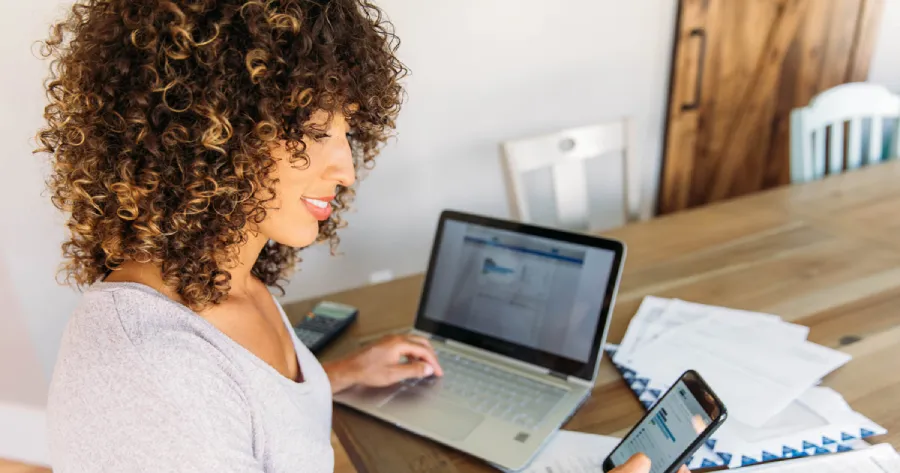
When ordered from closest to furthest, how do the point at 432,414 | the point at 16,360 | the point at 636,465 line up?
the point at 636,465, the point at 432,414, the point at 16,360

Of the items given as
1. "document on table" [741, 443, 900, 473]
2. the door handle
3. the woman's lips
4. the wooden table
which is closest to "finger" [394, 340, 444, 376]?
the wooden table

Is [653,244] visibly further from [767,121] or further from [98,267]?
[767,121]

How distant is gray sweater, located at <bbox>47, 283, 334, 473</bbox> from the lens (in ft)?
2.36

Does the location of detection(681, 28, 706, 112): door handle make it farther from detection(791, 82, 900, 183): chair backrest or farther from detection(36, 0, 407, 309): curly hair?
detection(36, 0, 407, 309): curly hair

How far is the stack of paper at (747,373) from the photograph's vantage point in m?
1.01

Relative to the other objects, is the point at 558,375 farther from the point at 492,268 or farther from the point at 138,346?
the point at 138,346

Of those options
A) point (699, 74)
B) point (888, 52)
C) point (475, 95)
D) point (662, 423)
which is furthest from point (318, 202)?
point (888, 52)

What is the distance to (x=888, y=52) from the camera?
9.45 ft

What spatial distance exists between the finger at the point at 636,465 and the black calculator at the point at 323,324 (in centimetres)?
62

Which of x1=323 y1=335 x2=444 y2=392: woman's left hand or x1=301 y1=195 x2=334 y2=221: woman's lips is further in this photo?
x1=323 y1=335 x2=444 y2=392: woman's left hand

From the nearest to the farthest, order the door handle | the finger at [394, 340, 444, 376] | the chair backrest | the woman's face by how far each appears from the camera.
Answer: the woman's face
the finger at [394, 340, 444, 376]
the chair backrest
the door handle

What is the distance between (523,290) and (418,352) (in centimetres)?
20

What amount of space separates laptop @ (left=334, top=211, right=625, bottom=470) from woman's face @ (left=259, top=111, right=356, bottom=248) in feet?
1.21

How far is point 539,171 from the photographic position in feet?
7.82
